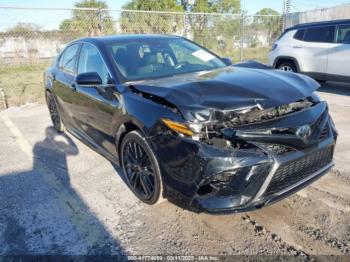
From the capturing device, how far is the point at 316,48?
8.36 meters


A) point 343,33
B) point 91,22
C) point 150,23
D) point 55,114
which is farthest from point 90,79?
point 150,23

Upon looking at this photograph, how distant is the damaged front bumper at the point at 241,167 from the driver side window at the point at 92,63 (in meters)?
1.27

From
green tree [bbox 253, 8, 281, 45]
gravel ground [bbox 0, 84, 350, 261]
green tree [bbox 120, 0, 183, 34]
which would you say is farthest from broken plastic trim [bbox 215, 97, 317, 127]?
green tree [bbox 253, 8, 281, 45]

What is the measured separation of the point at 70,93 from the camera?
15.2 ft

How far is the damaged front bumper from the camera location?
2.48 meters

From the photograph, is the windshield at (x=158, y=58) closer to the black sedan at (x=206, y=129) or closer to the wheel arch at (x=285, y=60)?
the black sedan at (x=206, y=129)

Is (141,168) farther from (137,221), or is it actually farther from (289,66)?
(289,66)

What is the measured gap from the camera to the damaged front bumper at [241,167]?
248 centimetres

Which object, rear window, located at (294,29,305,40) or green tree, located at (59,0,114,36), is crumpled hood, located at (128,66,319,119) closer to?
rear window, located at (294,29,305,40)

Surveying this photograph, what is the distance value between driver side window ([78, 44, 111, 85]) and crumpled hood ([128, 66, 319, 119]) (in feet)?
1.52

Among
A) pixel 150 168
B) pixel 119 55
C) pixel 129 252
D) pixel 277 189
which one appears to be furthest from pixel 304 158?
pixel 119 55

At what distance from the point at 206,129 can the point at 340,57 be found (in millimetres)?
6611

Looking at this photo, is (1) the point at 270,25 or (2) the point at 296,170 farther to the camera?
(1) the point at 270,25

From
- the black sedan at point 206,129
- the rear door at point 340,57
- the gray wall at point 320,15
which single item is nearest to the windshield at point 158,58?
the black sedan at point 206,129
